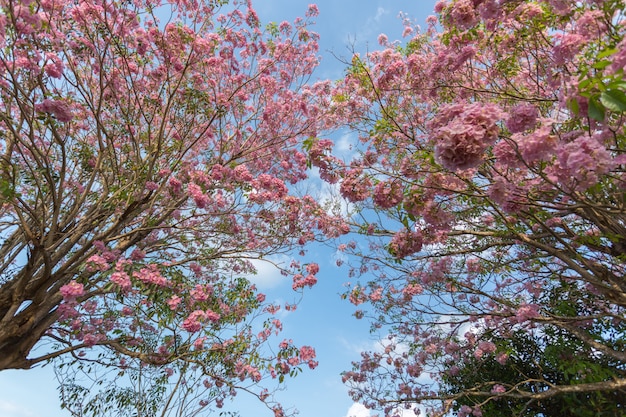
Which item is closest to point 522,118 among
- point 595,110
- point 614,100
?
point 595,110

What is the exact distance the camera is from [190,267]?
7168 mm

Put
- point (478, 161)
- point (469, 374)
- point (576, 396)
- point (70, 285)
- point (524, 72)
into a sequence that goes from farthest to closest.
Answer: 1. point (469, 374)
2. point (576, 396)
3. point (524, 72)
4. point (70, 285)
5. point (478, 161)

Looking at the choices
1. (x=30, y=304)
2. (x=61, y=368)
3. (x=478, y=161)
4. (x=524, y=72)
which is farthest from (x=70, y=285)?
(x=524, y=72)

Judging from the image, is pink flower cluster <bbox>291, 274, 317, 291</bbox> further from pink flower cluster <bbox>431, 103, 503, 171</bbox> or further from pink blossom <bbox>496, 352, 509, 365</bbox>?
pink flower cluster <bbox>431, 103, 503, 171</bbox>

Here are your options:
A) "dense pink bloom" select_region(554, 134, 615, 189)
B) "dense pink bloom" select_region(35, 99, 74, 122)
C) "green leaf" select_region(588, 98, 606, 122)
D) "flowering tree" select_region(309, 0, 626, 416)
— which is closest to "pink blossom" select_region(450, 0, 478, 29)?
"flowering tree" select_region(309, 0, 626, 416)

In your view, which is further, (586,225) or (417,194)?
(586,225)

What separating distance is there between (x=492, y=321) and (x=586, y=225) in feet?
7.20

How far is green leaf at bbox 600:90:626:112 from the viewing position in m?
1.78

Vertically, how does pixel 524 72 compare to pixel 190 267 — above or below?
above

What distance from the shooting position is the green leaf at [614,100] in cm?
178

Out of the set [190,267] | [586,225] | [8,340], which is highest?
[586,225]

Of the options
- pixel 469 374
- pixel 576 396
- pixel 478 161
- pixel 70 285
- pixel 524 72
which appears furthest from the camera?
pixel 469 374

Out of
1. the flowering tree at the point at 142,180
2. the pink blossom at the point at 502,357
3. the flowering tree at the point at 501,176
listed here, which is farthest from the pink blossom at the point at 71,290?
the pink blossom at the point at 502,357

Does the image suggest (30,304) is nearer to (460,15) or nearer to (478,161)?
(478,161)
